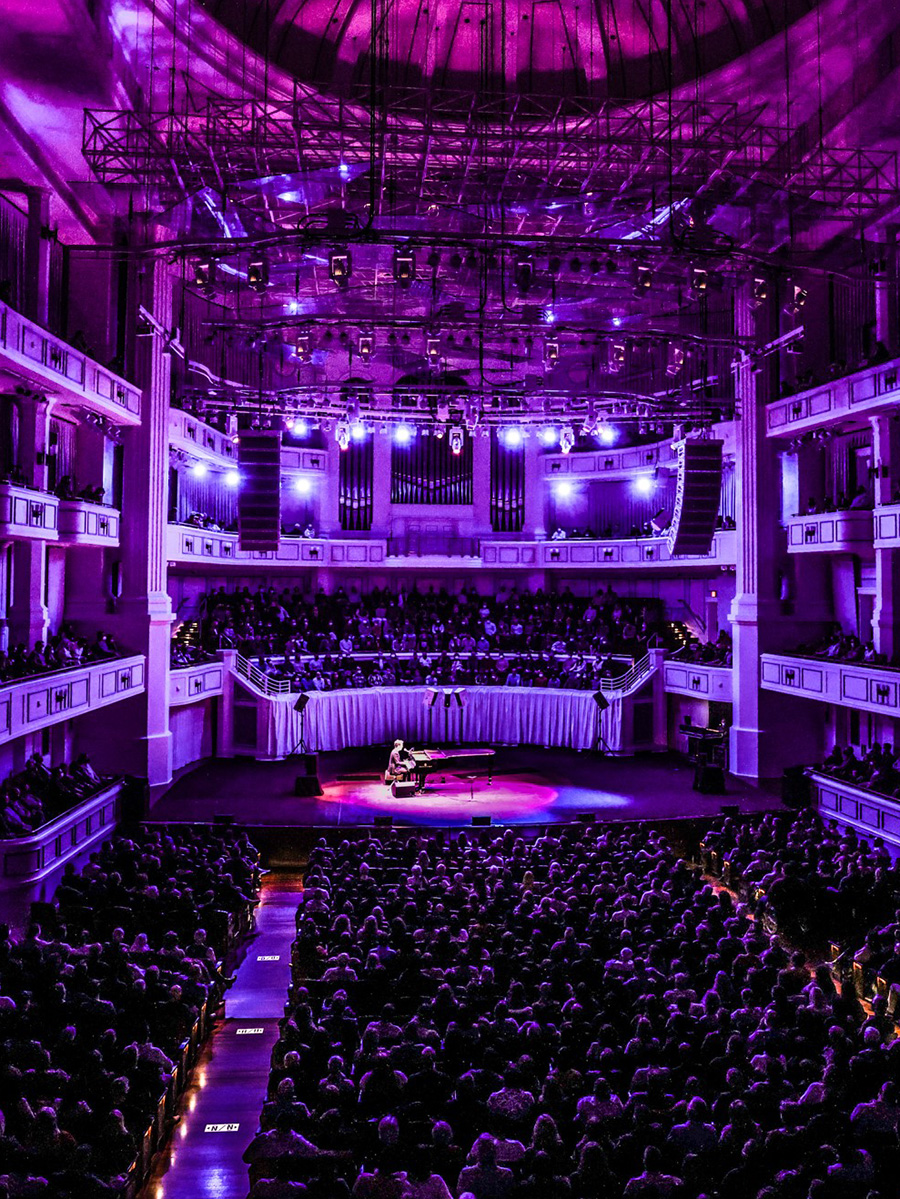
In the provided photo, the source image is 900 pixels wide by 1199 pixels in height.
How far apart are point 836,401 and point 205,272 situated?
37.3 feet

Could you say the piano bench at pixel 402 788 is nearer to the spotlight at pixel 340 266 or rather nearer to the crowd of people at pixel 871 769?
the crowd of people at pixel 871 769

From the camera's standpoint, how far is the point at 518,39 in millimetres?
17234

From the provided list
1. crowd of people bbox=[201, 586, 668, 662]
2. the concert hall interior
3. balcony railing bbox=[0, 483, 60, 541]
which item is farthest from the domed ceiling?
crowd of people bbox=[201, 586, 668, 662]

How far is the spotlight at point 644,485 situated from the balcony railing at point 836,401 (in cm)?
670

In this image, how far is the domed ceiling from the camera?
16.1 metres

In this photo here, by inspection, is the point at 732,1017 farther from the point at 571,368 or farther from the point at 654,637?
the point at 571,368

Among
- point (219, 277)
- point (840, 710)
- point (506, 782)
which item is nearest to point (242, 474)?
point (219, 277)

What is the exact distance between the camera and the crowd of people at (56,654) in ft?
43.4

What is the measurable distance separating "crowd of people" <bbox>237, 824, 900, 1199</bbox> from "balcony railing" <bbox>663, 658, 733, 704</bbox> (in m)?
11.3

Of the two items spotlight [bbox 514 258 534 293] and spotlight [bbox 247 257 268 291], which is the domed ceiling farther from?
spotlight [bbox 247 257 268 291]

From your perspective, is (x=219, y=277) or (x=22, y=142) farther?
(x=219, y=277)

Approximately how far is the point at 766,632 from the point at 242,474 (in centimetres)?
1164

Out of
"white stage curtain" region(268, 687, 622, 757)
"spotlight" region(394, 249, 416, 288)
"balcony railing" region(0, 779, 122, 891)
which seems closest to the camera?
"balcony railing" region(0, 779, 122, 891)

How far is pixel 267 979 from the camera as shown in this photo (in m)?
11.0
